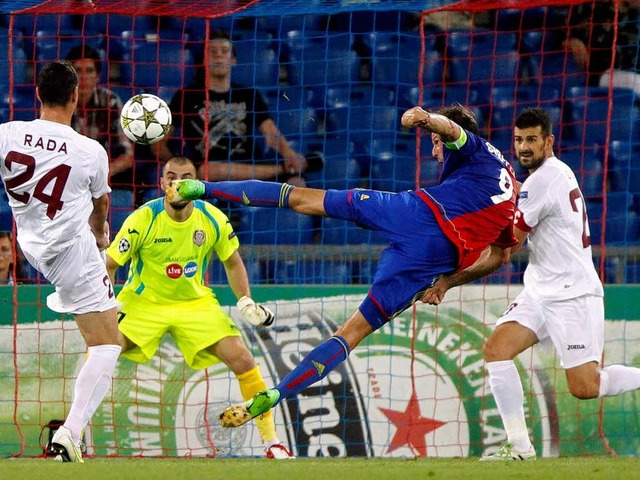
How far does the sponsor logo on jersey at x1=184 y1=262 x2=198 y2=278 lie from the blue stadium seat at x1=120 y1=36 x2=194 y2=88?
2690 mm

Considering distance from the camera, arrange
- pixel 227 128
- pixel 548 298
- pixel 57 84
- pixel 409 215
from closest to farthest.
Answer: pixel 57 84 < pixel 409 215 < pixel 548 298 < pixel 227 128

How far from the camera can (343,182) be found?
10.7 metres

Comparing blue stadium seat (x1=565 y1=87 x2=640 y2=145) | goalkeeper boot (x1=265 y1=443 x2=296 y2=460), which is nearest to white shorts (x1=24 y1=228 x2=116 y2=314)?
goalkeeper boot (x1=265 y1=443 x2=296 y2=460)

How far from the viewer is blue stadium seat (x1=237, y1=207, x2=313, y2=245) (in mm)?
10602

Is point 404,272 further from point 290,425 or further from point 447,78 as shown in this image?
point 447,78

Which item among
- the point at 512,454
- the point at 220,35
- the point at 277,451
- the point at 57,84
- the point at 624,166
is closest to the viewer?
the point at 57,84

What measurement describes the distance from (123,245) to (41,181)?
1.94 meters

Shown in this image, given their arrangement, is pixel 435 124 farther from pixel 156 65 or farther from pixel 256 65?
pixel 156 65

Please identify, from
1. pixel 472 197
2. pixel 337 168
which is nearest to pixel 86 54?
pixel 337 168

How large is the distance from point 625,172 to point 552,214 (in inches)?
133

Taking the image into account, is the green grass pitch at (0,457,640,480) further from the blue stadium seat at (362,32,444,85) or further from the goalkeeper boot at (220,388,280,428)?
the blue stadium seat at (362,32,444,85)

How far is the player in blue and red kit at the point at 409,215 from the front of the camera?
6836mm

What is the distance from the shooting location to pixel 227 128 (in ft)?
35.1

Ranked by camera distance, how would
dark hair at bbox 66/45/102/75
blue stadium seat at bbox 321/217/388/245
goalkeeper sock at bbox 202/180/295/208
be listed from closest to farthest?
goalkeeper sock at bbox 202/180/295/208
blue stadium seat at bbox 321/217/388/245
dark hair at bbox 66/45/102/75
